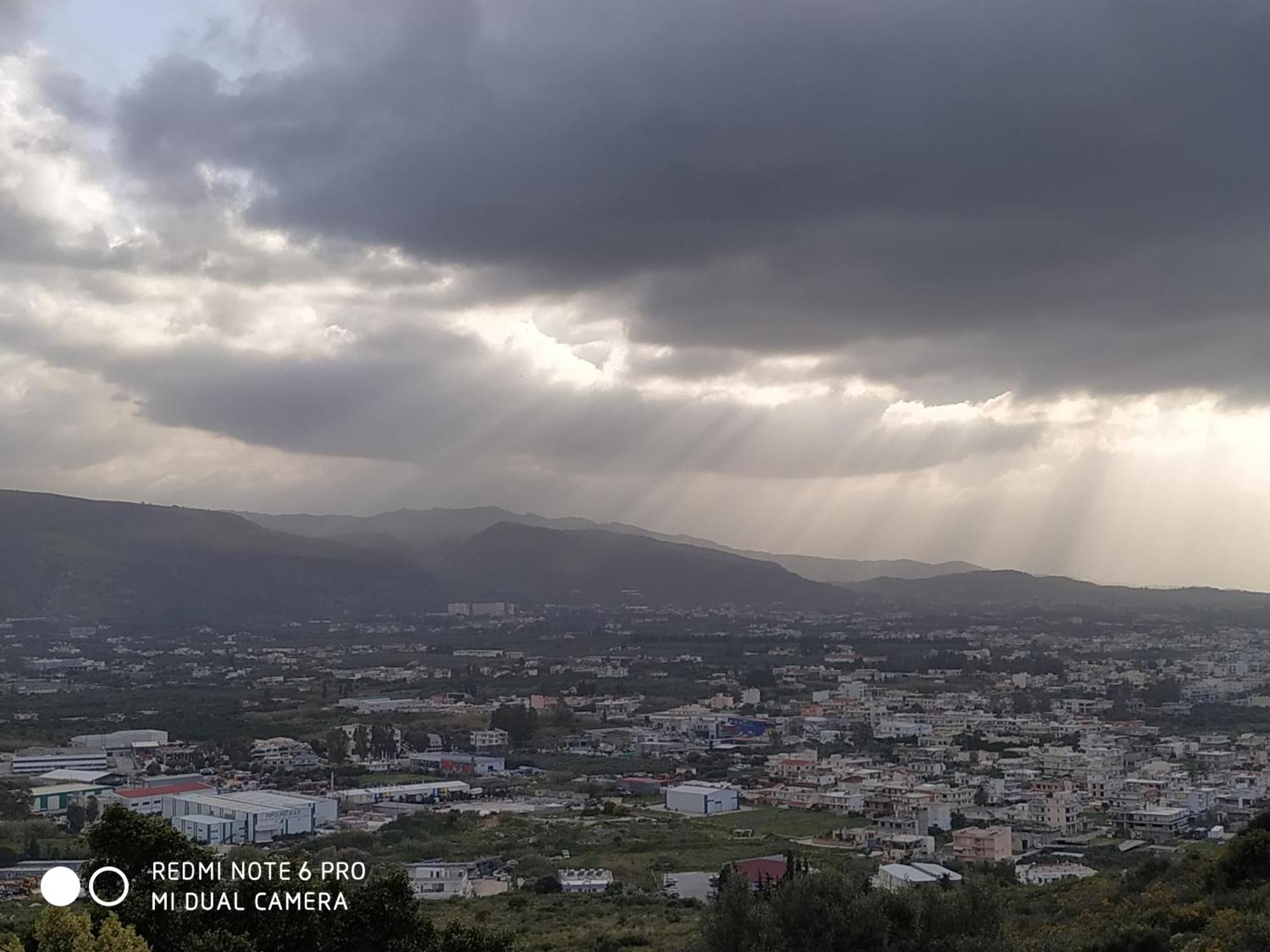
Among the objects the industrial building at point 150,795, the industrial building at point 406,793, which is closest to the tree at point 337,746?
the industrial building at point 406,793

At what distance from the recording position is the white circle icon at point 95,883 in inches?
362

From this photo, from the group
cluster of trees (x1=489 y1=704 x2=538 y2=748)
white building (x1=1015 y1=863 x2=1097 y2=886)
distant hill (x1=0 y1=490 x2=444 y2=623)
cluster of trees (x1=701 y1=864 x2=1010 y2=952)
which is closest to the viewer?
cluster of trees (x1=701 y1=864 x2=1010 y2=952)

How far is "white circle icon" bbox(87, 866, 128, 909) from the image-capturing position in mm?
9203

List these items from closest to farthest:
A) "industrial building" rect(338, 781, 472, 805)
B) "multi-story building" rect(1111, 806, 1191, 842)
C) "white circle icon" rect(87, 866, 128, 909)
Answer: "white circle icon" rect(87, 866, 128, 909)
"multi-story building" rect(1111, 806, 1191, 842)
"industrial building" rect(338, 781, 472, 805)

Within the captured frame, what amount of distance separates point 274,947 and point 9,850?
1082 inches

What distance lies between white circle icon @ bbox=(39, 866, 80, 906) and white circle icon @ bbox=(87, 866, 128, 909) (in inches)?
27.2

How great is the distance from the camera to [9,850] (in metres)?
32.0

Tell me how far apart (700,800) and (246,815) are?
49.5 feet

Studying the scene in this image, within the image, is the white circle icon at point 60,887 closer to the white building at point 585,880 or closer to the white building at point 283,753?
the white building at point 585,880

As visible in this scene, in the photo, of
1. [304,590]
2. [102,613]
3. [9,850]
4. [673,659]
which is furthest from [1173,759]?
[304,590]

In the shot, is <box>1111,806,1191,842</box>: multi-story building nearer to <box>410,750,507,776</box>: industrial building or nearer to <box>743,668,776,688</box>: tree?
<box>410,750,507,776</box>: industrial building

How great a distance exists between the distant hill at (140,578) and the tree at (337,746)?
356 feet

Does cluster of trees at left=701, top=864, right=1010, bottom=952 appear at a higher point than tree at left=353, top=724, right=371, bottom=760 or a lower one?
higher

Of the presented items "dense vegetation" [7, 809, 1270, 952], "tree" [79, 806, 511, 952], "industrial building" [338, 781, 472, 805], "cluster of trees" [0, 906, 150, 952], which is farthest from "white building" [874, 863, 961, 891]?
"industrial building" [338, 781, 472, 805]
